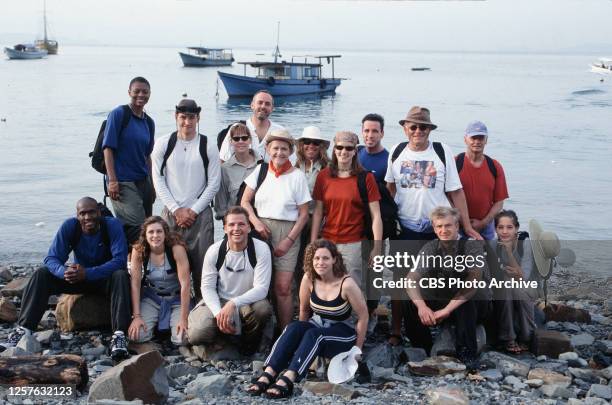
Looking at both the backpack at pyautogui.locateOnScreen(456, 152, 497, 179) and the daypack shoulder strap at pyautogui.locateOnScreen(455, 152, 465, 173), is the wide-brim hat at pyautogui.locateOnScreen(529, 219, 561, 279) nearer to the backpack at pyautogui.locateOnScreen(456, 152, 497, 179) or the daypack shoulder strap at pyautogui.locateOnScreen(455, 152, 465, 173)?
the backpack at pyautogui.locateOnScreen(456, 152, 497, 179)

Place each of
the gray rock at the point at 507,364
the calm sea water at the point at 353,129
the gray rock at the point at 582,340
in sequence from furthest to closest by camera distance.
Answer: the calm sea water at the point at 353,129
the gray rock at the point at 582,340
the gray rock at the point at 507,364

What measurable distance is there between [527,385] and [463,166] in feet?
7.00

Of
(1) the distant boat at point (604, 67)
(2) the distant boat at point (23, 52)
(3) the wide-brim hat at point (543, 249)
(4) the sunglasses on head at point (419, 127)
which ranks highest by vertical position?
(2) the distant boat at point (23, 52)

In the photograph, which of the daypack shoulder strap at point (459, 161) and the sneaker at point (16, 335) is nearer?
the sneaker at point (16, 335)

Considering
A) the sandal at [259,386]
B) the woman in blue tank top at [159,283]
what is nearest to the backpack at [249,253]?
the woman in blue tank top at [159,283]

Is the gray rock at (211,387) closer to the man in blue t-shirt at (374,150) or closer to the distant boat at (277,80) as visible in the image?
the man in blue t-shirt at (374,150)

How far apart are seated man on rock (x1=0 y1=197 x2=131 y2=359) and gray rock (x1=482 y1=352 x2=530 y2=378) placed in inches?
128

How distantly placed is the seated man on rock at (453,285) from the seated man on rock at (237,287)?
52.0 inches

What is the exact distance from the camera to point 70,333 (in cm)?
731

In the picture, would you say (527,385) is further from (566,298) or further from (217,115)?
(217,115)

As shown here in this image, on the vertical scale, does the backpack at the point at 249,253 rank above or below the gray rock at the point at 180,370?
above

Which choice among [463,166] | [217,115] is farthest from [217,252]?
[217,115]

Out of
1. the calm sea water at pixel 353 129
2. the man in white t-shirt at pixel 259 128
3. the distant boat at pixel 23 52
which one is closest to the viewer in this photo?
the man in white t-shirt at pixel 259 128

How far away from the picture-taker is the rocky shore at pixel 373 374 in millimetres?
5559
